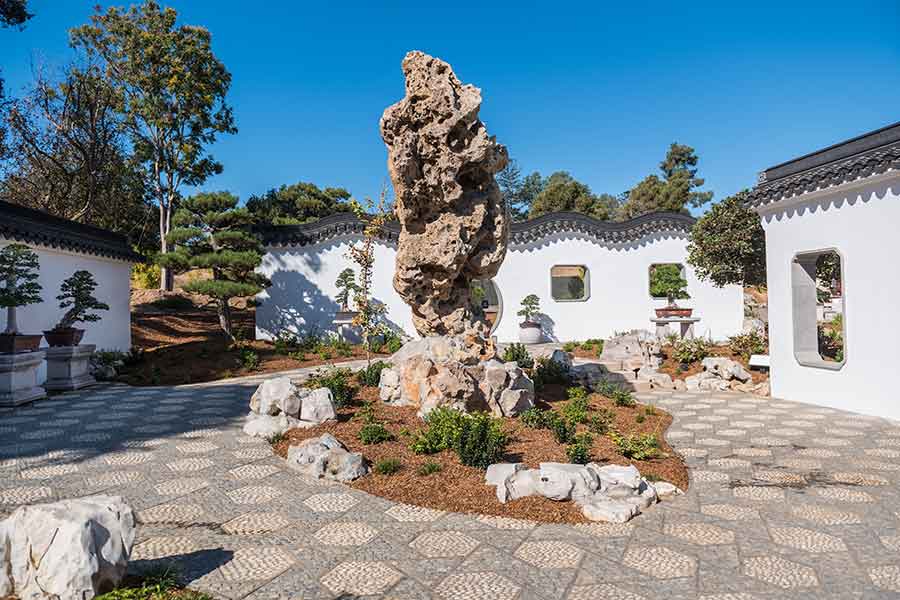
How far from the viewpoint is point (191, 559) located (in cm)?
298

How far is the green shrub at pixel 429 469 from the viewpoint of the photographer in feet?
14.8

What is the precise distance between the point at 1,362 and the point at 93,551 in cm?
713

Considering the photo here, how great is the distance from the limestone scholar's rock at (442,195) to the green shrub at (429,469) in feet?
8.93

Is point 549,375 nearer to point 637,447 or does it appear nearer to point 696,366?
point 637,447

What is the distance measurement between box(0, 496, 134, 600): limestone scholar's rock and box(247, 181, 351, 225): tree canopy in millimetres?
18445

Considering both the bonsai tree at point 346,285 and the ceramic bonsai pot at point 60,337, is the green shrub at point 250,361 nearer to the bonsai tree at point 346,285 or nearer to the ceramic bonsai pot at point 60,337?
the ceramic bonsai pot at point 60,337

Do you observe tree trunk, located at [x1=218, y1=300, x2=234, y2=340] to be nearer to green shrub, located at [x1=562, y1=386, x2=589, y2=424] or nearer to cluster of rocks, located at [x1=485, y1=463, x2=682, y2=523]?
green shrub, located at [x1=562, y1=386, x2=589, y2=424]

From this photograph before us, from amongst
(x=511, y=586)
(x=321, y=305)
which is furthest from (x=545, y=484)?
(x=321, y=305)

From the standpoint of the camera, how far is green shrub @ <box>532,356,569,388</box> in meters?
8.59

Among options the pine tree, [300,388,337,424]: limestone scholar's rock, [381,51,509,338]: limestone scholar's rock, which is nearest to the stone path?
[300,388,337,424]: limestone scholar's rock

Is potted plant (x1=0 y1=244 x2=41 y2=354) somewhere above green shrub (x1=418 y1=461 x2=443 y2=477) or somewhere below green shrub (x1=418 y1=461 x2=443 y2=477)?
above

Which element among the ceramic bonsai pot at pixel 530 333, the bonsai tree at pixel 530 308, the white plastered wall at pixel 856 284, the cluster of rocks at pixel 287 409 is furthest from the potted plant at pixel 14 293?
the white plastered wall at pixel 856 284

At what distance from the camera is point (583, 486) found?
13.2 feet

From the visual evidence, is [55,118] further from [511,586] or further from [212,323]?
[511,586]
